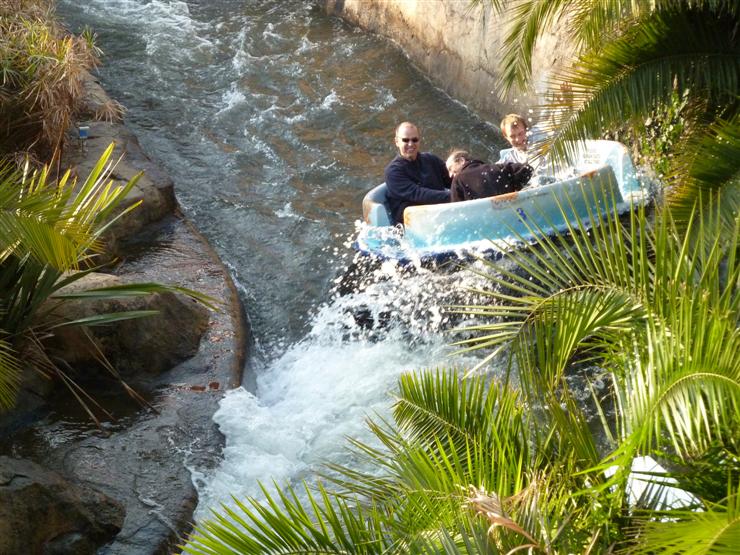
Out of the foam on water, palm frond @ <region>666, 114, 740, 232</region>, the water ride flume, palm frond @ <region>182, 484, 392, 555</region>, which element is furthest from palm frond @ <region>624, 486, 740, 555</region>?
the water ride flume

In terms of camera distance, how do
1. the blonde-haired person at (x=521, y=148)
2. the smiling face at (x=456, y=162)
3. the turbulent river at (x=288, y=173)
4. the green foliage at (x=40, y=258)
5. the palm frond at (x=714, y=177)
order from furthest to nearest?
the smiling face at (x=456, y=162) < the blonde-haired person at (x=521, y=148) < the turbulent river at (x=288, y=173) < the palm frond at (x=714, y=177) < the green foliage at (x=40, y=258)

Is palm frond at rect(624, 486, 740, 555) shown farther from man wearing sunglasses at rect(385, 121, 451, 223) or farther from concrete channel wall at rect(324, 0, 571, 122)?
concrete channel wall at rect(324, 0, 571, 122)

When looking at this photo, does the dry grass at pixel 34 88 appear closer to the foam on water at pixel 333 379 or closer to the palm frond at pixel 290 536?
the foam on water at pixel 333 379

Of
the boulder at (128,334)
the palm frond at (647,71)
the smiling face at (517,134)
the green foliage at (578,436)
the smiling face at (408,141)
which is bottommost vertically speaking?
the boulder at (128,334)

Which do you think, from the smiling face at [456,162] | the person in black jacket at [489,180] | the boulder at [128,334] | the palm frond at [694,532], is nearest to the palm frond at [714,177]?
the palm frond at [694,532]

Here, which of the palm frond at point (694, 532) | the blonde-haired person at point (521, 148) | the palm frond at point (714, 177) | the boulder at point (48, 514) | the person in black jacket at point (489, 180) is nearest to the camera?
the palm frond at point (694, 532)

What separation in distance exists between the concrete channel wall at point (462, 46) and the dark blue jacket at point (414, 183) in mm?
1967

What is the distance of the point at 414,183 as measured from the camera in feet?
26.6

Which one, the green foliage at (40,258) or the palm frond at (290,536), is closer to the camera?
the palm frond at (290,536)

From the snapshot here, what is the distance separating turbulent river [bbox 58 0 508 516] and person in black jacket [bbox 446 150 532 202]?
743 mm

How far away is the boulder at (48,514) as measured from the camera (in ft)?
15.2

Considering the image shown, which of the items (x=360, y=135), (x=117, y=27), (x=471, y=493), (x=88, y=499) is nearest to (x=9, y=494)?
(x=88, y=499)

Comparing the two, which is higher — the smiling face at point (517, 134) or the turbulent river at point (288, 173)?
the smiling face at point (517, 134)

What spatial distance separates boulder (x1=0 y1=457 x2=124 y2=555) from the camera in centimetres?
462
